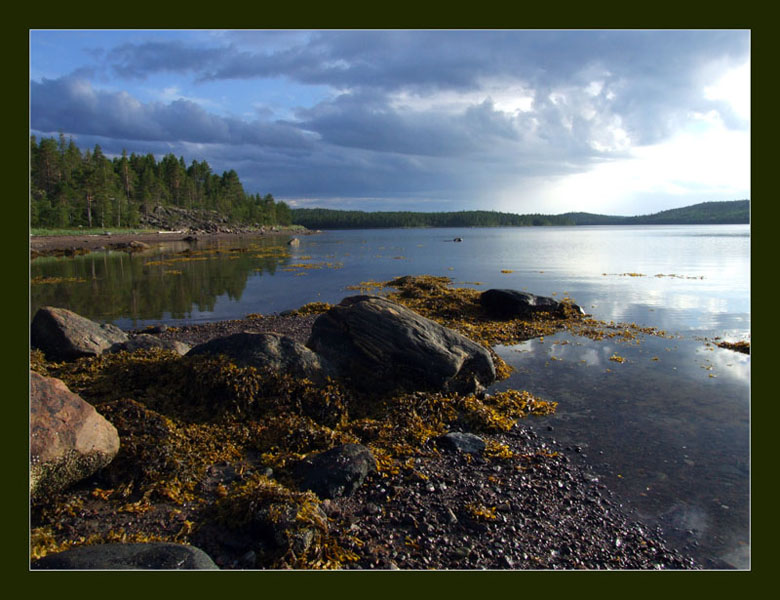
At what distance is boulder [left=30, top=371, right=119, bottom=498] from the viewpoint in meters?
5.91

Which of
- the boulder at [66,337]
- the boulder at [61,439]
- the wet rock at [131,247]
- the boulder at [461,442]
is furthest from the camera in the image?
the wet rock at [131,247]

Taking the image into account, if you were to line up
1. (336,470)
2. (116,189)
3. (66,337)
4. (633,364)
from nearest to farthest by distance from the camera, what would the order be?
(336,470) < (66,337) < (633,364) < (116,189)

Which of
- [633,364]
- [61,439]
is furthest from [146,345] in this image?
[633,364]

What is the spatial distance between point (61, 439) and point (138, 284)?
A: 2764cm

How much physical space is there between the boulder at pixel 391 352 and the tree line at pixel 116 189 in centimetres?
5056

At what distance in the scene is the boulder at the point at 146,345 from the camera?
41.7 ft

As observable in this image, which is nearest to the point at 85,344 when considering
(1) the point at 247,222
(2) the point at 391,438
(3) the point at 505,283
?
(2) the point at 391,438

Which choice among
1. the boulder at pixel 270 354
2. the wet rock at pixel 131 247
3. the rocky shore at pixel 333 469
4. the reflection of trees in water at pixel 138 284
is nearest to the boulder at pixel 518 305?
the rocky shore at pixel 333 469

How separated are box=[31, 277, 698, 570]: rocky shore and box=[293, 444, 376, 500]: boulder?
2 centimetres

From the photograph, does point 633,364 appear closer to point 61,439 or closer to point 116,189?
point 61,439

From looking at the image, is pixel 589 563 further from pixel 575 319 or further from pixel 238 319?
pixel 238 319

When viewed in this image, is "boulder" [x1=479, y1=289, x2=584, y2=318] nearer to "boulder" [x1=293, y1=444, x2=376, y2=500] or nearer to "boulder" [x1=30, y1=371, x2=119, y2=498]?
"boulder" [x1=293, y1=444, x2=376, y2=500]

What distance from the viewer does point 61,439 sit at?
611cm

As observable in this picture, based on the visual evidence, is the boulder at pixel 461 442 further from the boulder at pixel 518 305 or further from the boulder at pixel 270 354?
the boulder at pixel 518 305
